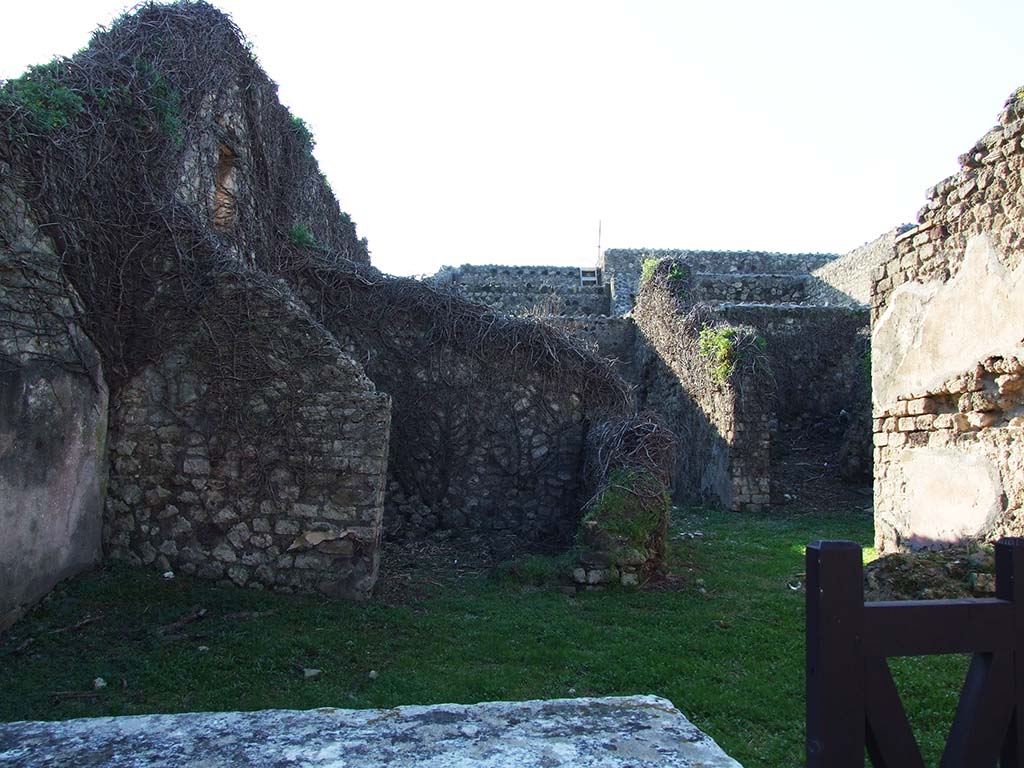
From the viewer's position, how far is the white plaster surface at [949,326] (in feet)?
19.0

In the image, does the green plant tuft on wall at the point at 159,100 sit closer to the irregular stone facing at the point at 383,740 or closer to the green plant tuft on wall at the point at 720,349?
the irregular stone facing at the point at 383,740

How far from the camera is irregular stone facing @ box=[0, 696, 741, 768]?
1961 mm

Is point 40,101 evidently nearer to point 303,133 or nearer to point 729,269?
point 303,133

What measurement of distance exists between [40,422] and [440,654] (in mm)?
3381

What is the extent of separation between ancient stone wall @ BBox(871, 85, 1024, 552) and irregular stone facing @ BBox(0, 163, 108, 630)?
719cm

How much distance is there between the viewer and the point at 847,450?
13.8 m

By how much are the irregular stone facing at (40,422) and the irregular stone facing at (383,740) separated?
370cm

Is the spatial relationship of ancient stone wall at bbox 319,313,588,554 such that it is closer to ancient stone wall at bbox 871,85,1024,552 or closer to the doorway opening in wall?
the doorway opening in wall

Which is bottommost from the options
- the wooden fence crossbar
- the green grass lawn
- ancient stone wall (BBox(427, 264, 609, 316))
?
the green grass lawn

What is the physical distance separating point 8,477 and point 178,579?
153 cm

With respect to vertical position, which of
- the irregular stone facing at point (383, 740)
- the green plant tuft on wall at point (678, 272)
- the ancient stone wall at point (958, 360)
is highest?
the green plant tuft on wall at point (678, 272)

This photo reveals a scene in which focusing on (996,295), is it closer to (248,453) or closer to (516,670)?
(516,670)

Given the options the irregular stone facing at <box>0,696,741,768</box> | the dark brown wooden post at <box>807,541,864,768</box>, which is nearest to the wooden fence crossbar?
the dark brown wooden post at <box>807,541,864,768</box>

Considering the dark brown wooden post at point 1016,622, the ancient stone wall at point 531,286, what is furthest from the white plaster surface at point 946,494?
the ancient stone wall at point 531,286
